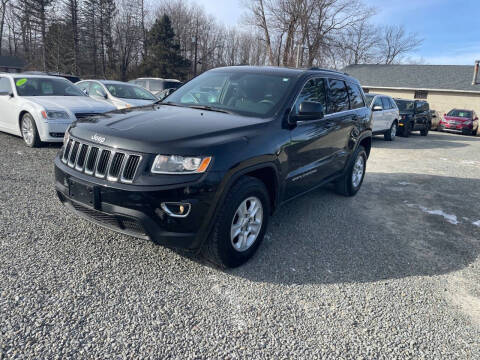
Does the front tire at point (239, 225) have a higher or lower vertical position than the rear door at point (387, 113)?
lower

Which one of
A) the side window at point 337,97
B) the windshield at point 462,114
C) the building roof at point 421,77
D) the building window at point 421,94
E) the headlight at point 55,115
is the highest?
the building roof at point 421,77

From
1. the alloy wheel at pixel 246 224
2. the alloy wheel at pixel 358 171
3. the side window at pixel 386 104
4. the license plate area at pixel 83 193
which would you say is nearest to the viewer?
the license plate area at pixel 83 193

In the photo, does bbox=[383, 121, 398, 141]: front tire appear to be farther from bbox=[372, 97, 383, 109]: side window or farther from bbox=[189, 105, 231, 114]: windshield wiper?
bbox=[189, 105, 231, 114]: windshield wiper

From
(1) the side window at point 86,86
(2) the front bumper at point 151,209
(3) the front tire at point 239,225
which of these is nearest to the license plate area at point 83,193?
(2) the front bumper at point 151,209

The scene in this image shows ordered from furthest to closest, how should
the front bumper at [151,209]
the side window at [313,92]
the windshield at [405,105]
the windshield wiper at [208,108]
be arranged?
1. the windshield at [405,105]
2. the side window at [313,92]
3. the windshield wiper at [208,108]
4. the front bumper at [151,209]

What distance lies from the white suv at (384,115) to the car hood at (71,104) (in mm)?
9122

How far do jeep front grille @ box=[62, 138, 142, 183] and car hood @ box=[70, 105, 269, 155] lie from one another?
0.21ft

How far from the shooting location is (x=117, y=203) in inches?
104

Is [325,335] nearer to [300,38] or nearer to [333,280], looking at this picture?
[333,280]

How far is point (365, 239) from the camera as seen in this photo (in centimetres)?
410

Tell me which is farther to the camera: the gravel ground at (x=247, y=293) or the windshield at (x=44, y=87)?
the windshield at (x=44, y=87)

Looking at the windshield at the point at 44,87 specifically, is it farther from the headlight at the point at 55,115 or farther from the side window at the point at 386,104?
the side window at the point at 386,104

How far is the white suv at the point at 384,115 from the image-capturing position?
12629 mm

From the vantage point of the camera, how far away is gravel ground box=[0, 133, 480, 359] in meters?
2.23
